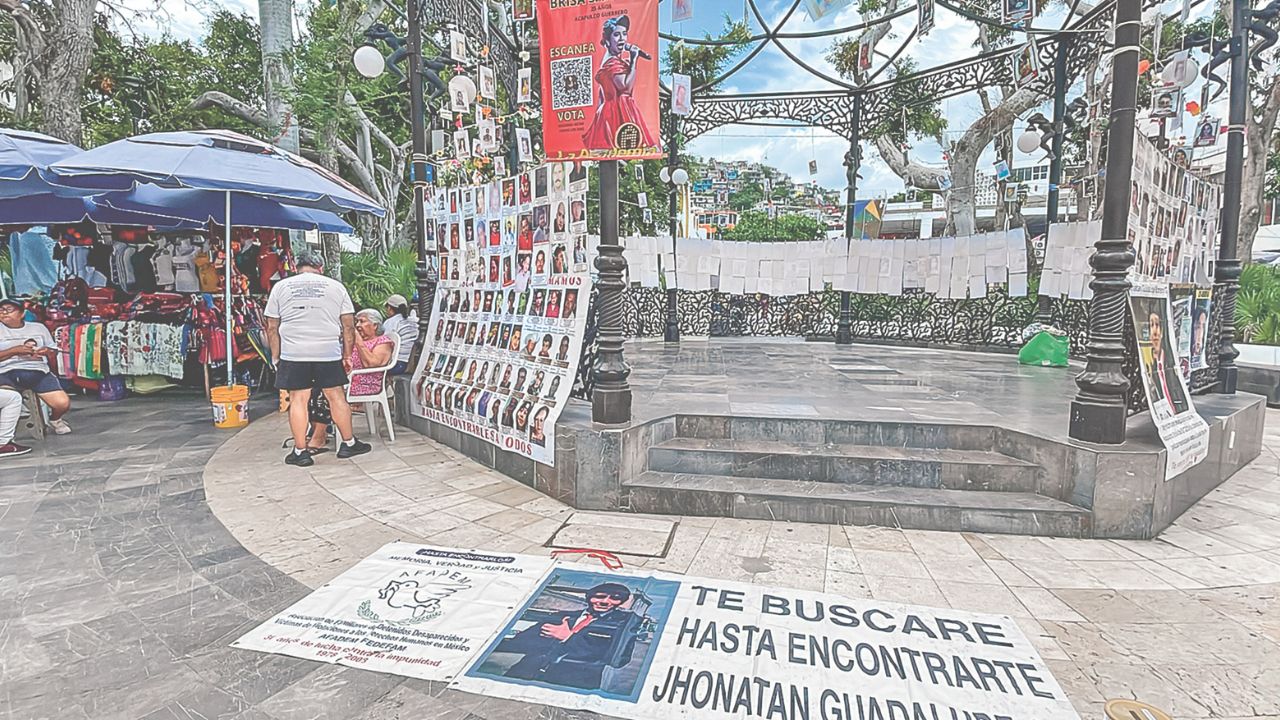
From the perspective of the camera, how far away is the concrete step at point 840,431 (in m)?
4.29

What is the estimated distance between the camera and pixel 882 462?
4.00 meters

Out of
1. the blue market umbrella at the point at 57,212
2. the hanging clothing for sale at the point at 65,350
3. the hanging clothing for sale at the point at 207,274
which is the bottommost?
the hanging clothing for sale at the point at 65,350

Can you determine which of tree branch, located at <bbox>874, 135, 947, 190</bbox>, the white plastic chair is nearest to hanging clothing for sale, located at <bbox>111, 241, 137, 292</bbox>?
the white plastic chair

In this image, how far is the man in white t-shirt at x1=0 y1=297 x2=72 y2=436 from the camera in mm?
5152

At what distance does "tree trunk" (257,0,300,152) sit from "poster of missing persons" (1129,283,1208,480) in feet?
35.5

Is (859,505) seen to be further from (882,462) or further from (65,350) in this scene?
(65,350)

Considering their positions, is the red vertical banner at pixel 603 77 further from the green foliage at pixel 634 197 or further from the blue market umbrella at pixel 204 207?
the green foliage at pixel 634 197

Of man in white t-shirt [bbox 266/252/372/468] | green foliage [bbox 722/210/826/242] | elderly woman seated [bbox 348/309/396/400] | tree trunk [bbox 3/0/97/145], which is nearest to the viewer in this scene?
man in white t-shirt [bbox 266/252/372/468]

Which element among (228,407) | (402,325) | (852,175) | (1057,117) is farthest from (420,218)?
(1057,117)

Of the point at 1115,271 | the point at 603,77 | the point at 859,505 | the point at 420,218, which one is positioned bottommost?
the point at 859,505

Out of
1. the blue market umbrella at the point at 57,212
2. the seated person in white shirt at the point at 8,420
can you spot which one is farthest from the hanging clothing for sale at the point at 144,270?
the seated person in white shirt at the point at 8,420

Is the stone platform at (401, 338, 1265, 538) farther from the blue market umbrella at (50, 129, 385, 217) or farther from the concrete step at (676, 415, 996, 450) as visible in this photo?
the blue market umbrella at (50, 129, 385, 217)

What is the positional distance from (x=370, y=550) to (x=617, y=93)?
10.3 feet

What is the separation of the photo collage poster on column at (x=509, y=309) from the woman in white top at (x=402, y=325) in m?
0.58
